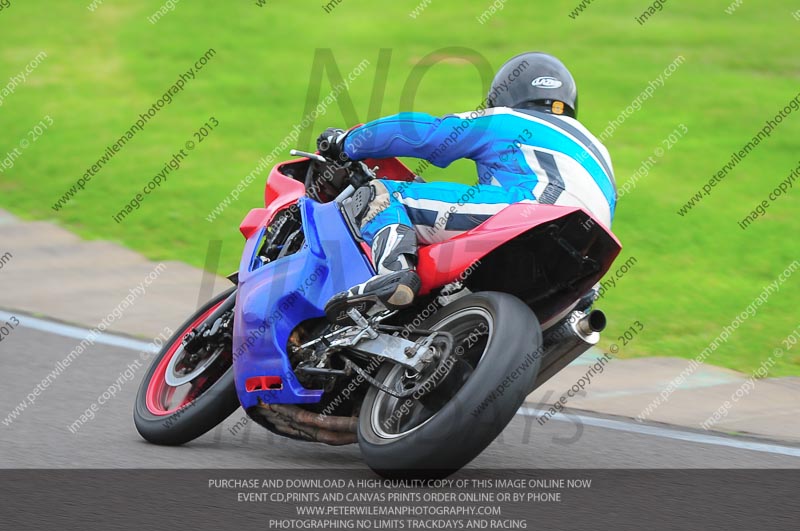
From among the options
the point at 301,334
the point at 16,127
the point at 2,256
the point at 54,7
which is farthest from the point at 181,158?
the point at 301,334

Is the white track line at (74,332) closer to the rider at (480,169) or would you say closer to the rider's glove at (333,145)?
the rider's glove at (333,145)

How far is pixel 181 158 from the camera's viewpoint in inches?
508

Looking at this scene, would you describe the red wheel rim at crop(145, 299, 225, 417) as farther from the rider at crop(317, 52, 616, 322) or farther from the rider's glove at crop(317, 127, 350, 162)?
the rider at crop(317, 52, 616, 322)

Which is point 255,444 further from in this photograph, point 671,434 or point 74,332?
point 74,332

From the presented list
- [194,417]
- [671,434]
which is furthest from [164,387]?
[671,434]

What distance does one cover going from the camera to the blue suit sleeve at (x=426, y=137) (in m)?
5.04

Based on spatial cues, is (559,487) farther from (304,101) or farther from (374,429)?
(304,101)

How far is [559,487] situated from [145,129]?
32.8 feet

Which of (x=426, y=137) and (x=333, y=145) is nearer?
(x=426, y=137)

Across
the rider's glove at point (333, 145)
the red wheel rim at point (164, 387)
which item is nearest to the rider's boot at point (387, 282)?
the rider's glove at point (333, 145)

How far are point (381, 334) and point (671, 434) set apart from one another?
2.06 m

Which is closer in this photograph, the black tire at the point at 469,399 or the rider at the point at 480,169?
the black tire at the point at 469,399

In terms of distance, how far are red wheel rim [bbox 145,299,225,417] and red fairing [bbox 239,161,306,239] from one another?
0.52 m

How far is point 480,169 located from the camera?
5160mm
